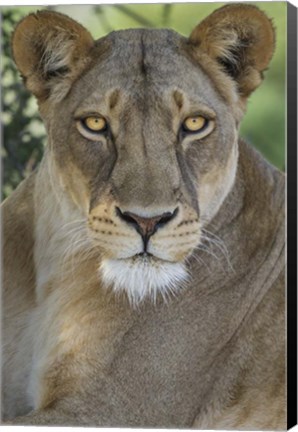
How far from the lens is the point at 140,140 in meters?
4.34

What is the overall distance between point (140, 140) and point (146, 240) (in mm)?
384

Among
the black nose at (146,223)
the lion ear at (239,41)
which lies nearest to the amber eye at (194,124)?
the lion ear at (239,41)

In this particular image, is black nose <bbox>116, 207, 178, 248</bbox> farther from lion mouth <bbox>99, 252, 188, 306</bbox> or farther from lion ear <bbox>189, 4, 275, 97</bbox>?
lion ear <bbox>189, 4, 275, 97</bbox>

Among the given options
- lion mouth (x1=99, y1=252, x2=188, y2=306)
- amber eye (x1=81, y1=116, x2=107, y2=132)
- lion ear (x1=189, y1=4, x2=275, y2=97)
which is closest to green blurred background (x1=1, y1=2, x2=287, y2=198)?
lion ear (x1=189, y1=4, x2=275, y2=97)

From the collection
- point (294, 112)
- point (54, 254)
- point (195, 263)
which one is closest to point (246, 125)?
point (294, 112)

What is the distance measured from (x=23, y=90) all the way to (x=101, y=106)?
65 centimetres

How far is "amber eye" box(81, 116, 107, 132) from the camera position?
14.4 ft

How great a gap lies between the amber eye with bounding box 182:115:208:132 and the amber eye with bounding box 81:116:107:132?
27cm

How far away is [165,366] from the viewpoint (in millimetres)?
4566

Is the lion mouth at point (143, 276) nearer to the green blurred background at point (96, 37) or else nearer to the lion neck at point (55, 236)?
the lion neck at point (55, 236)

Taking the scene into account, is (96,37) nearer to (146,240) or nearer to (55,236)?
(55,236)

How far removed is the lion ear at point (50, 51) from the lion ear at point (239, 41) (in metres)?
0.40

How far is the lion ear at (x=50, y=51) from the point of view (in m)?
4.49

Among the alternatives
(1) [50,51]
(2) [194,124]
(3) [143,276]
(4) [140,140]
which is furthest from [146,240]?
(1) [50,51]
